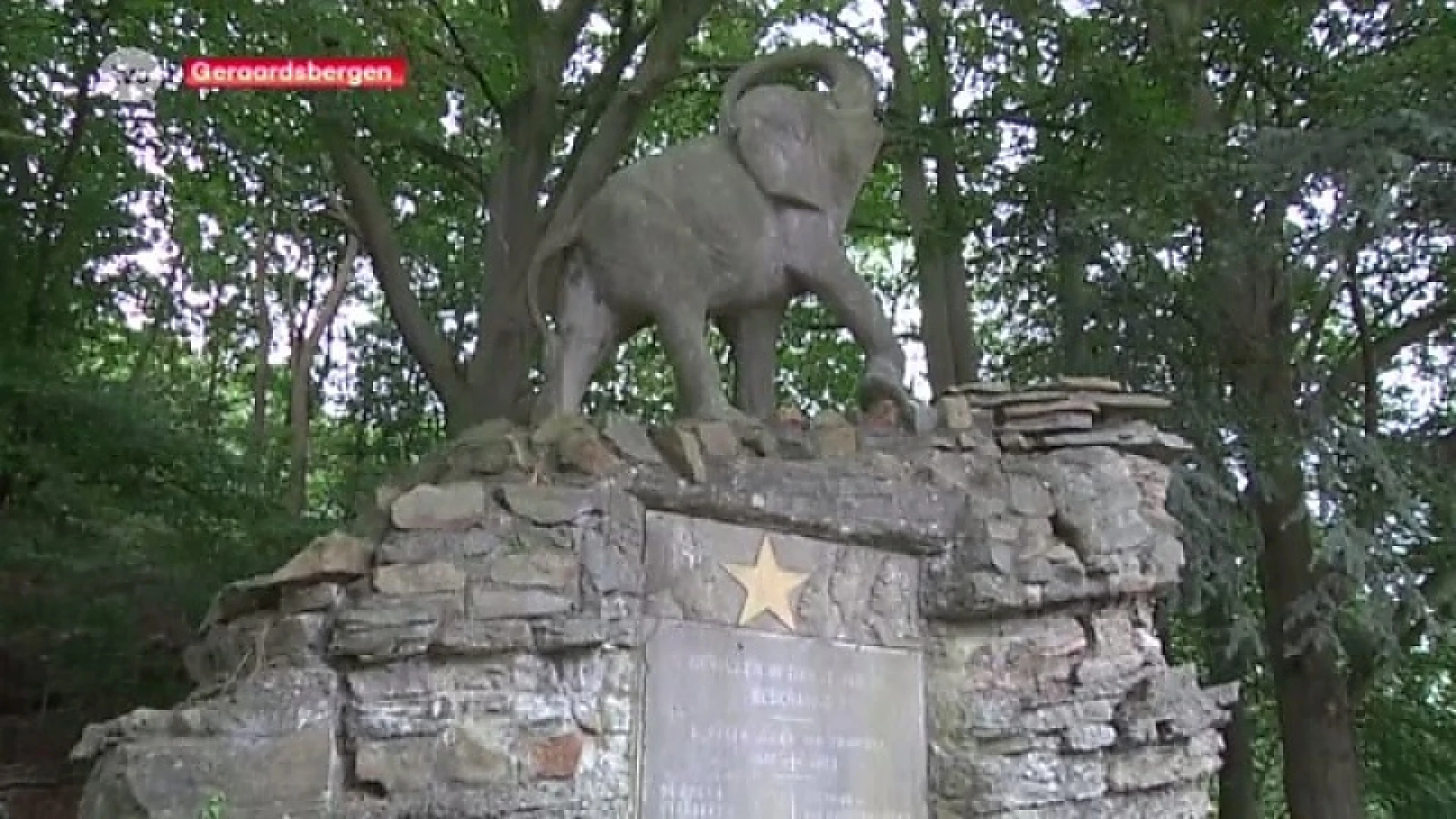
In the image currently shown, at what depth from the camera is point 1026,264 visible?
9.72 metres

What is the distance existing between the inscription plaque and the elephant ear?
1.76 m

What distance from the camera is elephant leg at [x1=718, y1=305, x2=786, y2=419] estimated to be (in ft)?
19.7

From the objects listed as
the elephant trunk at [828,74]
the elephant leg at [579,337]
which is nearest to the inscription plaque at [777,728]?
the elephant leg at [579,337]

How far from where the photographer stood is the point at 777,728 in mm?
5145

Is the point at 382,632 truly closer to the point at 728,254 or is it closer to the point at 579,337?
the point at 579,337

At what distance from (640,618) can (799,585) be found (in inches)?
25.6

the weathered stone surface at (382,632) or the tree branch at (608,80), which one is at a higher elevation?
the tree branch at (608,80)

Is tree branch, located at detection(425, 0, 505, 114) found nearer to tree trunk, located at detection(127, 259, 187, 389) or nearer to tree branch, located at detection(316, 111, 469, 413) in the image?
tree branch, located at detection(316, 111, 469, 413)

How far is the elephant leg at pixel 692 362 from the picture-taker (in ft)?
18.7

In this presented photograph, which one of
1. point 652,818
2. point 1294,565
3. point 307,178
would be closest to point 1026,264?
point 1294,565

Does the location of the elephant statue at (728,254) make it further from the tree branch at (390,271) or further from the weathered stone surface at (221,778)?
the tree branch at (390,271)

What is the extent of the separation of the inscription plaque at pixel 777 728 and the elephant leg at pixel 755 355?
113cm

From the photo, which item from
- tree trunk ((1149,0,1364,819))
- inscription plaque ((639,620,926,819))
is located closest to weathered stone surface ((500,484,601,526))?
inscription plaque ((639,620,926,819))

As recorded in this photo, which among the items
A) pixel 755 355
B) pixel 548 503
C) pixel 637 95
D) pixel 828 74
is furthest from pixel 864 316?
pixel 637 95
